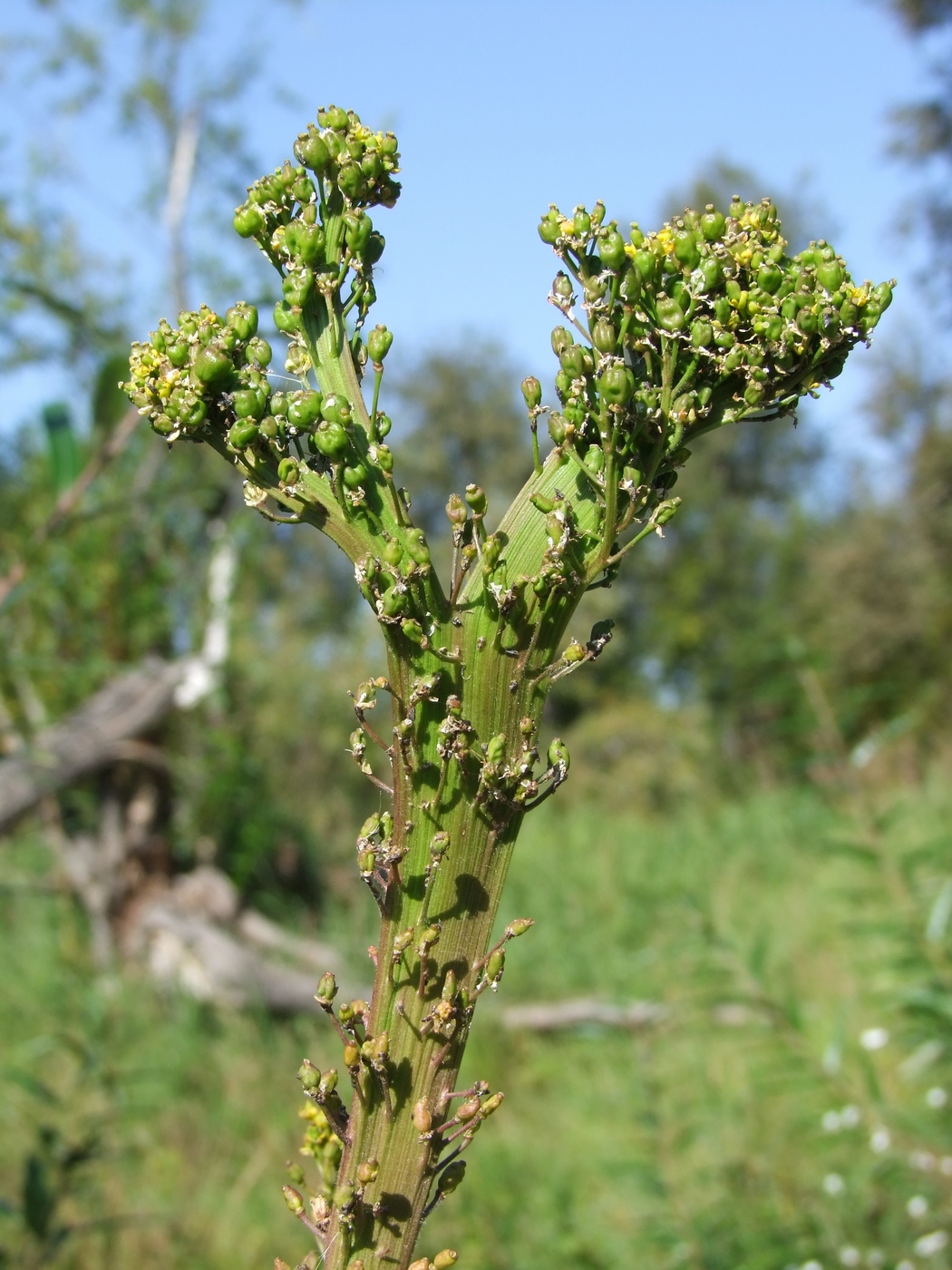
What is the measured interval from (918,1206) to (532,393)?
2.73 metres

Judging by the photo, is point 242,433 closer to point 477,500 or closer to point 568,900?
point 477,500

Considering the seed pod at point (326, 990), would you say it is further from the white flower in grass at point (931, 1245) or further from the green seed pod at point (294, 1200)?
the white flower in grass at point (931, 1245)

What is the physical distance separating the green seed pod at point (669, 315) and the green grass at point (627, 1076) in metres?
2.19

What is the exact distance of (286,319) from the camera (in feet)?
3.88

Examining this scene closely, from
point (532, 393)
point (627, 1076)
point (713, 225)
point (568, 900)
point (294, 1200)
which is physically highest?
point (568, 900)

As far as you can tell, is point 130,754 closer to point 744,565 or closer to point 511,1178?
point 511,1178

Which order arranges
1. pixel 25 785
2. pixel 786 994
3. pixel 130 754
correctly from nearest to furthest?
pixel 786 994
pixel 25 785
pixel 130 754

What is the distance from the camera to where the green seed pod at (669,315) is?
3.64 ft

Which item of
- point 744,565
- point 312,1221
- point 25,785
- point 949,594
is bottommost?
point 312,1221

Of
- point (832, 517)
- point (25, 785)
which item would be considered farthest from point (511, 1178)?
point (832, 517)

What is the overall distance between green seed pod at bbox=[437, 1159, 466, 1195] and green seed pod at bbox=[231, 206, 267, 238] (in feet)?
3.38

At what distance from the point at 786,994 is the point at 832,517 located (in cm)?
2220

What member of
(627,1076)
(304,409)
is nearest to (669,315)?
(304,409)

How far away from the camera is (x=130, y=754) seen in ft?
27.6
